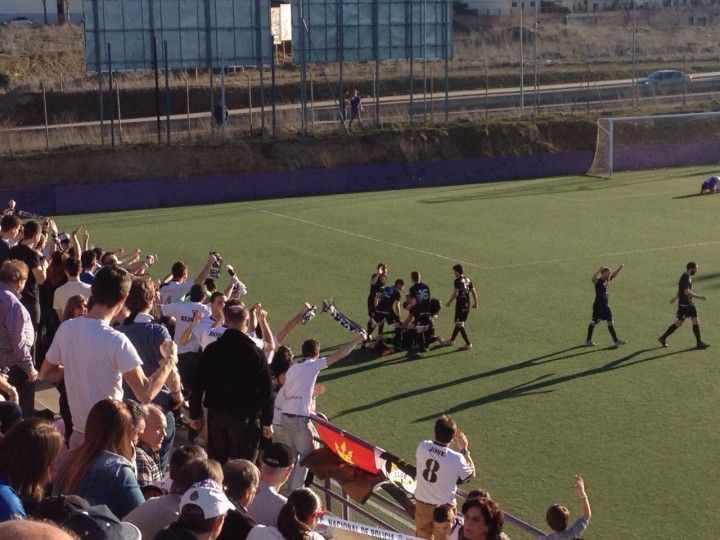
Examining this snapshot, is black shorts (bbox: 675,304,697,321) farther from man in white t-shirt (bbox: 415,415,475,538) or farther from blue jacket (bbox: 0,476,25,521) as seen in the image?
blue jacket (bbox: 0,476,25,521)

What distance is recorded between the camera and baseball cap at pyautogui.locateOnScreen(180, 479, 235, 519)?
5305 mm

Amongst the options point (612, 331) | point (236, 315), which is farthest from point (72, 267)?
point (612, 331)

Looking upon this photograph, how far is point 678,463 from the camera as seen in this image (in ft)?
42.3

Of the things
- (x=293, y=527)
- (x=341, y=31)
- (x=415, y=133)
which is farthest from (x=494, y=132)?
(x=293, y=527)

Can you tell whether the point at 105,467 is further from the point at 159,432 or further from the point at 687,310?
the point at 687,310

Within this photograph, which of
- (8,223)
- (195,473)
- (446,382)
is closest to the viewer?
(195,473)

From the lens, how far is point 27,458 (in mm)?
5402

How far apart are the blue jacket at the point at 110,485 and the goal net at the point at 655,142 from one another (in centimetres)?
4151

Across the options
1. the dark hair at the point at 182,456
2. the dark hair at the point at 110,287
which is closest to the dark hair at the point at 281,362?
the dark hair at the point at 110,287

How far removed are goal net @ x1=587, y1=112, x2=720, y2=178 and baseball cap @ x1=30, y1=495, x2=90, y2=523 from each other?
42.6m

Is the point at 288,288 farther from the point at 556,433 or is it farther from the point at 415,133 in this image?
the point at 415,133

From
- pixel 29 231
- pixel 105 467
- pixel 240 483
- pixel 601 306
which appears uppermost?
pixel 29 231

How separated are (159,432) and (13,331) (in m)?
3.19

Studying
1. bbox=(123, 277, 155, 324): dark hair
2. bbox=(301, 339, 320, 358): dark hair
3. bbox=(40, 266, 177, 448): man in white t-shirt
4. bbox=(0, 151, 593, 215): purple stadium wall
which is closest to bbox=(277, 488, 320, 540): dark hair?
bbox=(40, 266, 177, 448): man in white t-shirt
